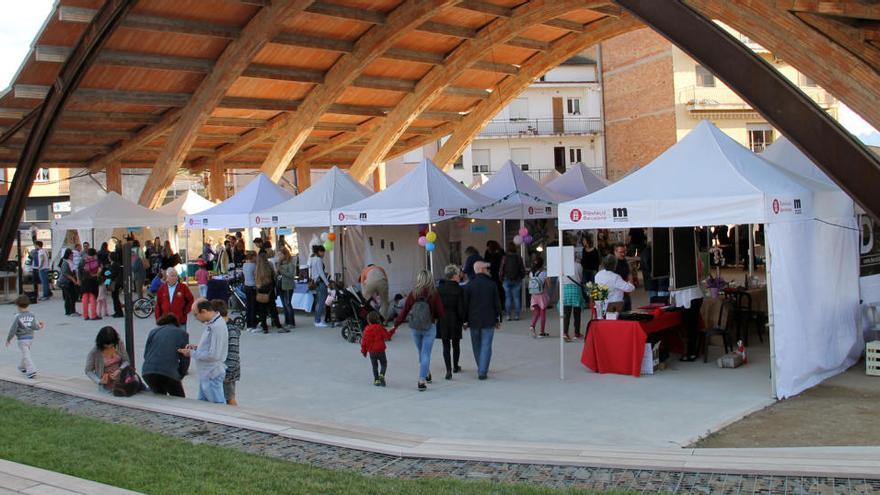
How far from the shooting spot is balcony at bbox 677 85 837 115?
42.6m

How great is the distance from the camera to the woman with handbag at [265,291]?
14.4 metres

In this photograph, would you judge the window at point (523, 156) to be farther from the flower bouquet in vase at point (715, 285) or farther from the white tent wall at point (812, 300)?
the white tent wall at point (812, 300)

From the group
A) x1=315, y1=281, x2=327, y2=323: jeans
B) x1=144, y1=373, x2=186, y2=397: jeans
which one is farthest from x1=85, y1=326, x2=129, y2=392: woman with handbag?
x1=315, y1=281, x2=327, y2=323: jeans

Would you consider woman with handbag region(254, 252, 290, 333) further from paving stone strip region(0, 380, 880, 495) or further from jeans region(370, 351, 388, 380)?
paving stone strip region(0, 380, 880, 495)

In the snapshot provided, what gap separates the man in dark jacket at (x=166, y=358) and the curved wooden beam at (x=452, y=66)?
17.8 meters

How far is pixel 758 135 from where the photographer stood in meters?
44.1

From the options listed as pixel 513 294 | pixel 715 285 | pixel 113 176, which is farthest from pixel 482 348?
pixel 113 176

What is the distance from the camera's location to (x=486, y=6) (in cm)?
2453

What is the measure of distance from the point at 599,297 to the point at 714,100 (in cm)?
3493

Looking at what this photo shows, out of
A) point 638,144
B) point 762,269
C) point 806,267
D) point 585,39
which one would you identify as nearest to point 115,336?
point 806,267

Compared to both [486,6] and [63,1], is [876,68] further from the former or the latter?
[63,1]

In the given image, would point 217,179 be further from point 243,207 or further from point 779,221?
point 779,221

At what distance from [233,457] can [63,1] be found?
18.4 metres

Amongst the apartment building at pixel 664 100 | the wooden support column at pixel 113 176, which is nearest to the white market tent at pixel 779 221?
the wooden support column at pixel 113 176
